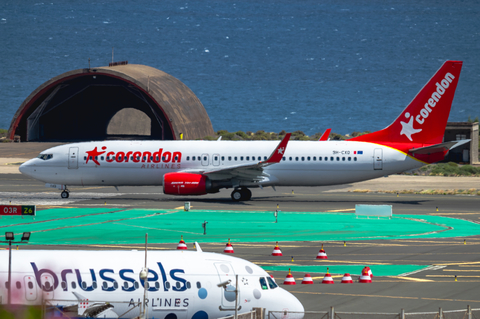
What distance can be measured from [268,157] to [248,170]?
1.89 metres

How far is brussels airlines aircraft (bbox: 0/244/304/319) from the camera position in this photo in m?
18.4

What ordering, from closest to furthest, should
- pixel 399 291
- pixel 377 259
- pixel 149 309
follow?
pixel 149 309, pixel 399 291, pixel 377 259

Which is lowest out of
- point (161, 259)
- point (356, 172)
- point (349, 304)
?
point (349, 304)

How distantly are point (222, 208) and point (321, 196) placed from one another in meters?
11.2

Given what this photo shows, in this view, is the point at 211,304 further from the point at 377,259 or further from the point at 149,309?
the point at 377,259

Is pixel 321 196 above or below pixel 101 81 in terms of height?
below

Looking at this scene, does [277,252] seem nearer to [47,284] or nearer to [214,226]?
[214,226]

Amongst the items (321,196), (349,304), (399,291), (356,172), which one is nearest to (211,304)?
(349,304)

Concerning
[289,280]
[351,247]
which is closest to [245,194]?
[351,247]

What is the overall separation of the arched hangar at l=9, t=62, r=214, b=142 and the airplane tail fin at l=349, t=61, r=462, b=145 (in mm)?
38704

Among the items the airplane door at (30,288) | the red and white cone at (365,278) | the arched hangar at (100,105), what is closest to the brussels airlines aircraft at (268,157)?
the red and white cone at (365,278)

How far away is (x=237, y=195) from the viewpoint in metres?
51.8

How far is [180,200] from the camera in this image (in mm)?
52500

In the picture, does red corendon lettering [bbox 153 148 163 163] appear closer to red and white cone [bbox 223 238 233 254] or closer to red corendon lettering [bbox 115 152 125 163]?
red corendon lettering [bbox 115 152 125 163]
